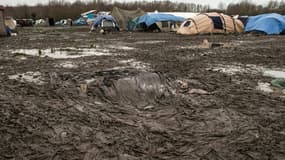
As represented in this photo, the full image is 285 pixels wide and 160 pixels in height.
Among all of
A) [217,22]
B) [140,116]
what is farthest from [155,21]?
[140,116]

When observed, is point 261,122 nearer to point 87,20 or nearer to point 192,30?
point 192,30

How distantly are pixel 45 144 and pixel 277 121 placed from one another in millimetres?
2762

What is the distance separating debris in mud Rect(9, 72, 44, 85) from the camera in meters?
5.04

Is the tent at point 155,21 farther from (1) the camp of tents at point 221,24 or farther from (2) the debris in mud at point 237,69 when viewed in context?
(2) the debris in mud at point 237,69

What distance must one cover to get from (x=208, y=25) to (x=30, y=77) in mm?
15166

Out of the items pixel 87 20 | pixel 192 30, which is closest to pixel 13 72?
pixel 192 30

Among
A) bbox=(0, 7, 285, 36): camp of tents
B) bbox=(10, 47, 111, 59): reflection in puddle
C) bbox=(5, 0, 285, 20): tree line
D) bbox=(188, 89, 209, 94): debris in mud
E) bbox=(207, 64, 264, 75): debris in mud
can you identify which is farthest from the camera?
bbox=(5, 0, 285, 20): tree line

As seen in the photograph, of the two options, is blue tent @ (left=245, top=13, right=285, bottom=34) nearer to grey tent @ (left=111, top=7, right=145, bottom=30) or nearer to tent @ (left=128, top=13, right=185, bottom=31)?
tent @ (left=128, top=13, right=185, bottom=31)

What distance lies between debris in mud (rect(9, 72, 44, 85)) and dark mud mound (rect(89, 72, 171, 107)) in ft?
4.70

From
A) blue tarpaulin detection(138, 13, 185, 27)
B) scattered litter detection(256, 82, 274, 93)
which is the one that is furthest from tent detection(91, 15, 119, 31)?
scattered litter detection(256, 82, 274, 93)

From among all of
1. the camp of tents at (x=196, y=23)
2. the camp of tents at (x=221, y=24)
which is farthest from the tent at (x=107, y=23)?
the camp of tents at (x=221, y=24)

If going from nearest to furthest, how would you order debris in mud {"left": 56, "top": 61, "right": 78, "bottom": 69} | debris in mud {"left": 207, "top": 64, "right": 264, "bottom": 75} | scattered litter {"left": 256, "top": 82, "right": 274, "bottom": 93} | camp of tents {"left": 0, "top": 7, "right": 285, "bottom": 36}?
scattered litter {"left": 256, "top": 82, "right": 274, "bottom": 93} → debris in mud {"left": 207, "top": 64, "right": 264, "bottom": 75} → debris in mud {"left": 56, "top": 61, "right": 78, "bottom": 69} → camp of tents {"left": 0, "top": 7, "right": 285, "bottom": 36}

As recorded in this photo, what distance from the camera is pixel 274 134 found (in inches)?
110

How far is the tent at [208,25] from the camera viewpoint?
1816cm
